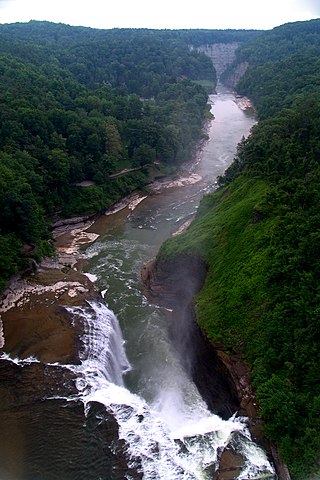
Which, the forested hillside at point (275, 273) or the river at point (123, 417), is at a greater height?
the forested hillside at point (275, 273)

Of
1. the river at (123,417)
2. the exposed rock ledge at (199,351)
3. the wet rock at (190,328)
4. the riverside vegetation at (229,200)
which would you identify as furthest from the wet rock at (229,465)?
the wet rock at (190,328)

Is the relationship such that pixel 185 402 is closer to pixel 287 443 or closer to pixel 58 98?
pixel 287 443

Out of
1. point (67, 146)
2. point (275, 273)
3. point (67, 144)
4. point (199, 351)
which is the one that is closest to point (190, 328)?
point (199, 351)

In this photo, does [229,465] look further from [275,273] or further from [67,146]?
[67,146]

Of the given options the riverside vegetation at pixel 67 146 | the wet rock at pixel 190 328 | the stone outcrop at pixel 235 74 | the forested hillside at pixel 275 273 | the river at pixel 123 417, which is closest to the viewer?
the river at pixel 123 417

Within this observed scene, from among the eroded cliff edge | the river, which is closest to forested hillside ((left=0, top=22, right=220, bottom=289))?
the river

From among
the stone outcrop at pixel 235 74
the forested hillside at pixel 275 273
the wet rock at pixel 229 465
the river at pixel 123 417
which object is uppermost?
the stone outcrop at pixel 235 74

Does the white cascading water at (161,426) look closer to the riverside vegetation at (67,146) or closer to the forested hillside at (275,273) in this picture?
the forested hillside at (275,273)
